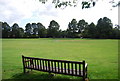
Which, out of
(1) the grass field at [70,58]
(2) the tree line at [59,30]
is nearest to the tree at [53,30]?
(2) the tree line at [59,30]

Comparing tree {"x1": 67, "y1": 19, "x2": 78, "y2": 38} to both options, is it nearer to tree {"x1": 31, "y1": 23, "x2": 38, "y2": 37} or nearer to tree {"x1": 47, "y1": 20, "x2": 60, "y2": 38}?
tree {"x1": 47, "y1": 20, "x2": 60, "y2": 38}

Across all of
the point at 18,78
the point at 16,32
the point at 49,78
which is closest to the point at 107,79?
the point at 49,78

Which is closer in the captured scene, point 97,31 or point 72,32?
point 97,31

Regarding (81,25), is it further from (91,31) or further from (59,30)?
(59,30)

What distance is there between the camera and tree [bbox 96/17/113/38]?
77.4 meters

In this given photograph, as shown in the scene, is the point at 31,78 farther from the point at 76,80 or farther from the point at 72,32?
the point at 72,32

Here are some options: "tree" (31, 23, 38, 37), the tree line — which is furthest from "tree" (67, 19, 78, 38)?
"tree" (31, 23, 38, 37)

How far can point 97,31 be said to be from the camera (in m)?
79.9

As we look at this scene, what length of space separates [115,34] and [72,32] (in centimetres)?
3034

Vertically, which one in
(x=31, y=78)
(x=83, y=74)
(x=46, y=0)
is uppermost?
(x=46, y=0)

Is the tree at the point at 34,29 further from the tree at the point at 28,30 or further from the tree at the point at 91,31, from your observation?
the tree at the point at 91,31

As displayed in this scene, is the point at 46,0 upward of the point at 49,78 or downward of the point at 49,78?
upward

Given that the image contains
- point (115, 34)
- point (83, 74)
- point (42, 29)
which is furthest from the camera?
point (42, 29)

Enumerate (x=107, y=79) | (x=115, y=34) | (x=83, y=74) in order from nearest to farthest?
(x=83, y=74)
(x=107, y=79)
(x=115, y=34)
